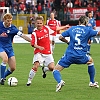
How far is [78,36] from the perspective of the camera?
37.3 feet

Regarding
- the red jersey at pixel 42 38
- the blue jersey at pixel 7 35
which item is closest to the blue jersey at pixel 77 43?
the red jersey at pixel 42 38

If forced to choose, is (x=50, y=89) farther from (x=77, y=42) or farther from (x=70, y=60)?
(x=77, y=42)

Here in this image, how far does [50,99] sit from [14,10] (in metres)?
28.3

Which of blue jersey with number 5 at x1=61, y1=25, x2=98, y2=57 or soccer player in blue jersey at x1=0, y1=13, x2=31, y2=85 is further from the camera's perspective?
soccer player in blue jersey at x1=0, y1=13, x2=31, y2=85

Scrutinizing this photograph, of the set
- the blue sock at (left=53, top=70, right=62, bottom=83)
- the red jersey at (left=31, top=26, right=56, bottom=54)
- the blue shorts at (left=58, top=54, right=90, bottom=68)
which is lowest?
the blue sock at (left=53, top=70, right=62, bottom=83)

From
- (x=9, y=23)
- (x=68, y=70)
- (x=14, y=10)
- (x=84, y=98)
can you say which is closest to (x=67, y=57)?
(x=84, y=98)

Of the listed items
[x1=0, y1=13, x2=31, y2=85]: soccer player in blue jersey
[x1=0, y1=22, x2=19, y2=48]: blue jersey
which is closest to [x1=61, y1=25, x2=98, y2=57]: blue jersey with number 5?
[x1=0, y1=13, x2=31, y2=85]: soccer player in blue jersey

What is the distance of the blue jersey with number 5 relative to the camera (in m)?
11.4

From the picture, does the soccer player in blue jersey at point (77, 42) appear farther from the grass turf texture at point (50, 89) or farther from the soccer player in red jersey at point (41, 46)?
the soccer player in red jersey at point (41, 46)

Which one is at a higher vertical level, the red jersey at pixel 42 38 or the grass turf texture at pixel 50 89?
the red jersey at pixel 42 38

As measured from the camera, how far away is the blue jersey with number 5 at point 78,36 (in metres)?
11.4

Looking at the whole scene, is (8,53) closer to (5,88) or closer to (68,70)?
(5,88)

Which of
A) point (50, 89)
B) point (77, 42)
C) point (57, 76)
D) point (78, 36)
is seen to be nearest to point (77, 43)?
point (77, 42)

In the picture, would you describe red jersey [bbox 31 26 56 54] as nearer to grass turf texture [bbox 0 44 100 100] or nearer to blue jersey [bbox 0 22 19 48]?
blue jersey [bbox 0 22 19 48]
